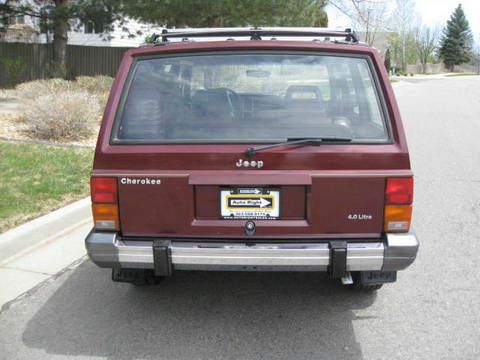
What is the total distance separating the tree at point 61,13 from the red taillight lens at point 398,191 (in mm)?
18279

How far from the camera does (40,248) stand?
5.20 metres

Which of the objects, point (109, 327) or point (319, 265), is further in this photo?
point (109, 327)

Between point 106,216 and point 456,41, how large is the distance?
108 meters

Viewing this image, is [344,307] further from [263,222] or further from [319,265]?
[263,222]

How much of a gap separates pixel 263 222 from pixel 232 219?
198 mm

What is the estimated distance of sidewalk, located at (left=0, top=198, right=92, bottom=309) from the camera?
4.49 m

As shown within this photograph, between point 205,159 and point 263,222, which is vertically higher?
point 205,159

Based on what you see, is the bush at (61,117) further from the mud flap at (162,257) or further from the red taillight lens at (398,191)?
the red taillight lens at (398,191)

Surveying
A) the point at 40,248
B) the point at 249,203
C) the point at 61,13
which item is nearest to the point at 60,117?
the point at 40,248

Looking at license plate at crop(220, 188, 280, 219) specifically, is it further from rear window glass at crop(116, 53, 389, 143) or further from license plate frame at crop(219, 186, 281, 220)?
rear window glass at crop(116, 53, 389, 143)

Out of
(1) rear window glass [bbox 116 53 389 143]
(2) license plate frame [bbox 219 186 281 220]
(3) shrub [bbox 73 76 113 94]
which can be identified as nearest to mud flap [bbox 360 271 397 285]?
(2) license plate frame [bbox 219 186 281 220]

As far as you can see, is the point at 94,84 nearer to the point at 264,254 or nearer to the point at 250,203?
the point at 250,203

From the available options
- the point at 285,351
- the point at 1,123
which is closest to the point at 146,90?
the point at 285,351

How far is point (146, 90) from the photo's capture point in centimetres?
360
